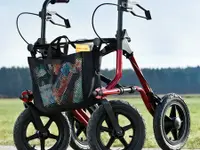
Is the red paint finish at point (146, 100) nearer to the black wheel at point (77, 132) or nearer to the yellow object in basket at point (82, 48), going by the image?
the yellow object in basket at point (82, 48)

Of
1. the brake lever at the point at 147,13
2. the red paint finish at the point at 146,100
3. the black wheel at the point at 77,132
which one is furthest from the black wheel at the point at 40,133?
the brake lever at the point at 147,13

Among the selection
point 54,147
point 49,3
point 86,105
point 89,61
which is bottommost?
point 54,147

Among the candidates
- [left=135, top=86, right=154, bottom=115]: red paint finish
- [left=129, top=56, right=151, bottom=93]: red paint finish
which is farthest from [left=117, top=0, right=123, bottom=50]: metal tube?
[left=135, top=86, right=154, bottom=115]: red paint finish

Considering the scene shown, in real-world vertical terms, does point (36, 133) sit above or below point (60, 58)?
below

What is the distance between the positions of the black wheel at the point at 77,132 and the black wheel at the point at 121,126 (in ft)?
3.45

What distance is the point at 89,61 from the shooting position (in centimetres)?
520

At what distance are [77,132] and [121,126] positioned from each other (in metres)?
1.24

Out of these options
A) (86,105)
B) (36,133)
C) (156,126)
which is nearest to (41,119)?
(36,133)

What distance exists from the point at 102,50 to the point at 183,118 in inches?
48.2

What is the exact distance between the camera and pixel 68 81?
5.25 m

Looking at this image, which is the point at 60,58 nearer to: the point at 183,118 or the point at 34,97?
the point at 34,97

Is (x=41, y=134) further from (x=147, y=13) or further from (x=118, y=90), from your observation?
(x=147, y=13)

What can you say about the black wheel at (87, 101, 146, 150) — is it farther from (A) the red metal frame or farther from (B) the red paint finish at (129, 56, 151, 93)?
(B) the red paint finish at (129, 56, 151, 93)

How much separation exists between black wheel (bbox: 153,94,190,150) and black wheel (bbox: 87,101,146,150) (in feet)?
1.08
